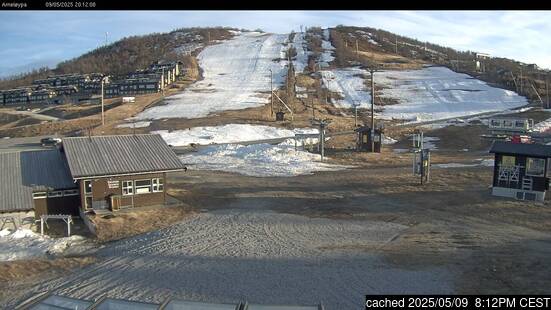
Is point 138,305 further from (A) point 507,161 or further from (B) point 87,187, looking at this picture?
(A) point 507,161

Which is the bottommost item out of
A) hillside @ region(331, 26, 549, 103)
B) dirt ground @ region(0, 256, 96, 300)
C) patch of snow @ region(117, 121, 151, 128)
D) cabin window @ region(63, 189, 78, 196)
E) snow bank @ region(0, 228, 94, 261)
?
snow bank @ region(0, 228, 94, 261)

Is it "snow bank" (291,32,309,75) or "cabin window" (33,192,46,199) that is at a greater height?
"snow bank" (291,32,309,75)

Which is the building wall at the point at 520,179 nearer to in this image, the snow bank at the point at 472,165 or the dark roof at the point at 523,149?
the dark roof at the point at 523,149

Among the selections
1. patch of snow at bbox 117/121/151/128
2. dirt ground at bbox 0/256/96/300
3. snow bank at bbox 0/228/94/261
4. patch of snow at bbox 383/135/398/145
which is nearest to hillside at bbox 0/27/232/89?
patch of snow at bbox 117/121/151/128

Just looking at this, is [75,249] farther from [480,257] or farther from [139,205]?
[480,257]

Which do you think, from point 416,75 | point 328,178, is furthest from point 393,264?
point 416,75

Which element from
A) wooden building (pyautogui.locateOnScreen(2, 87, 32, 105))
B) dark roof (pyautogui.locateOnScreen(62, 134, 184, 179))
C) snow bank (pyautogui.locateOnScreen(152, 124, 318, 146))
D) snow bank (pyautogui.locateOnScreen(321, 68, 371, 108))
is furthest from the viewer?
wooden building (pyautogui.locateOnScreen(2, 87, 32, 105))

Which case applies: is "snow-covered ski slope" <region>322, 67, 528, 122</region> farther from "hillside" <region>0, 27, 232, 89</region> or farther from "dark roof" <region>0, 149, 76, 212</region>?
"dark roof" <region>0, 149, 76, 212</region>
